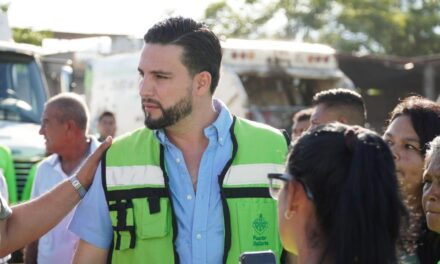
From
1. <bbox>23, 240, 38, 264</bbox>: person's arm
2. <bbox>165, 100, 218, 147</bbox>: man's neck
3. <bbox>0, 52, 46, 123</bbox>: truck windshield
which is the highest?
<bbox>0, 52, 46, 123</bbox>: truck windshield

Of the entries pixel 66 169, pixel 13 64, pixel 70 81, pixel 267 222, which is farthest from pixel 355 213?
pixel 70 81

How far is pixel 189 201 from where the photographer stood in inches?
140

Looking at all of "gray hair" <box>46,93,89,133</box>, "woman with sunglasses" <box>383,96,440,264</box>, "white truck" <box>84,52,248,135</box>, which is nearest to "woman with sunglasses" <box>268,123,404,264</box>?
"woman with sunglasses" <box>383,96,440,264</box>

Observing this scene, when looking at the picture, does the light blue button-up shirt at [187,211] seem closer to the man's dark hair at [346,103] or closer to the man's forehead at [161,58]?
the man's forehead at [161,58]

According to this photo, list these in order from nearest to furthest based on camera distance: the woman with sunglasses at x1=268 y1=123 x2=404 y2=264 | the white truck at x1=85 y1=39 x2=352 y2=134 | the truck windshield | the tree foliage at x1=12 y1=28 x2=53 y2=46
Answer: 1. the woman with sunglasses at x1=268 y1=123 x2=404 y2=264
2. the truck windshield
3. the white truck at x1=85 y1=39 x2=352 y2=134
4. the tree foliage at x1=12 y1=28 x2=53 y2=46

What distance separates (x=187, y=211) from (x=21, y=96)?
6.83m

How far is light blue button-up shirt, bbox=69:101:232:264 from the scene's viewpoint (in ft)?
11.5

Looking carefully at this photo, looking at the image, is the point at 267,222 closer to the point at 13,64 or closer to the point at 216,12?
the point at 13,64

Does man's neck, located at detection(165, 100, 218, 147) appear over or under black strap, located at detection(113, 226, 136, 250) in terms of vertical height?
over

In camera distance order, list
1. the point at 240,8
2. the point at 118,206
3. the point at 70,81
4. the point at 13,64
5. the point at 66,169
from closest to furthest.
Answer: the point at 118,206 → the point at 66,169 → the point at 13,64 → the point at 70,81 → the point at 240,8

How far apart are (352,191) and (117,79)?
36.9ft

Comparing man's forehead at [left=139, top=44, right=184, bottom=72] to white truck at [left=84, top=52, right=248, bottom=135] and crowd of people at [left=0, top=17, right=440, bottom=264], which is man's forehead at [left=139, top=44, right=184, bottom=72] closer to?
crowd of people at [left=0, top=17, right=440, bottom=264]

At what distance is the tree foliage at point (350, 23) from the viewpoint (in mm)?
34438

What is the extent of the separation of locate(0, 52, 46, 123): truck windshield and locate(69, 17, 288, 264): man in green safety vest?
6.37 m
